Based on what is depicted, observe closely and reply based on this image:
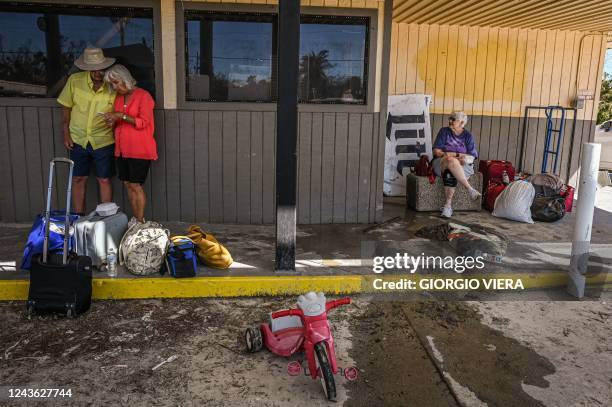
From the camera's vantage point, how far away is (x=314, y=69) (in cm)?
554

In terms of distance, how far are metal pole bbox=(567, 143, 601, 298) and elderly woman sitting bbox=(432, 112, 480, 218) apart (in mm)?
2282

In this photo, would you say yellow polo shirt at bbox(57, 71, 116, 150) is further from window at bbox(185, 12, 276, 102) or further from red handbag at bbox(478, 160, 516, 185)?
red handbag at bbox(478, 160, 516, 185)

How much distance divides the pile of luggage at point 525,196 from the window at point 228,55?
322 cm

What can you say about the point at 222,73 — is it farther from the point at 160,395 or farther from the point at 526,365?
the point at 526,365

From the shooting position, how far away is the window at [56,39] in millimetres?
5164

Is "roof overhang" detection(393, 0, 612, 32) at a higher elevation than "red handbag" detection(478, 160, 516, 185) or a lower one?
higher

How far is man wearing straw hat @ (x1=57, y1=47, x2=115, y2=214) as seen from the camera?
15.8ft

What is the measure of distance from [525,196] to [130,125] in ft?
14.8

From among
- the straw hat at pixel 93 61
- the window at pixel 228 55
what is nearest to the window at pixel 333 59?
the window at pixel 228 55

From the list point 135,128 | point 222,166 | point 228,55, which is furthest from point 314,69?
point 135,128

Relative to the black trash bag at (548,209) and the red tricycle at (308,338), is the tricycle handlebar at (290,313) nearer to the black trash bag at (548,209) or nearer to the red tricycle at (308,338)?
the red tricycle at (308,338)

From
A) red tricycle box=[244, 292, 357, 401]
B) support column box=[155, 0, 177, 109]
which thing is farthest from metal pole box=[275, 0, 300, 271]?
support column box=[155, 0, 177, 109]

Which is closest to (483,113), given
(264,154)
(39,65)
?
(264,154)

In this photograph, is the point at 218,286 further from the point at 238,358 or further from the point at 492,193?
the point at 492,193
